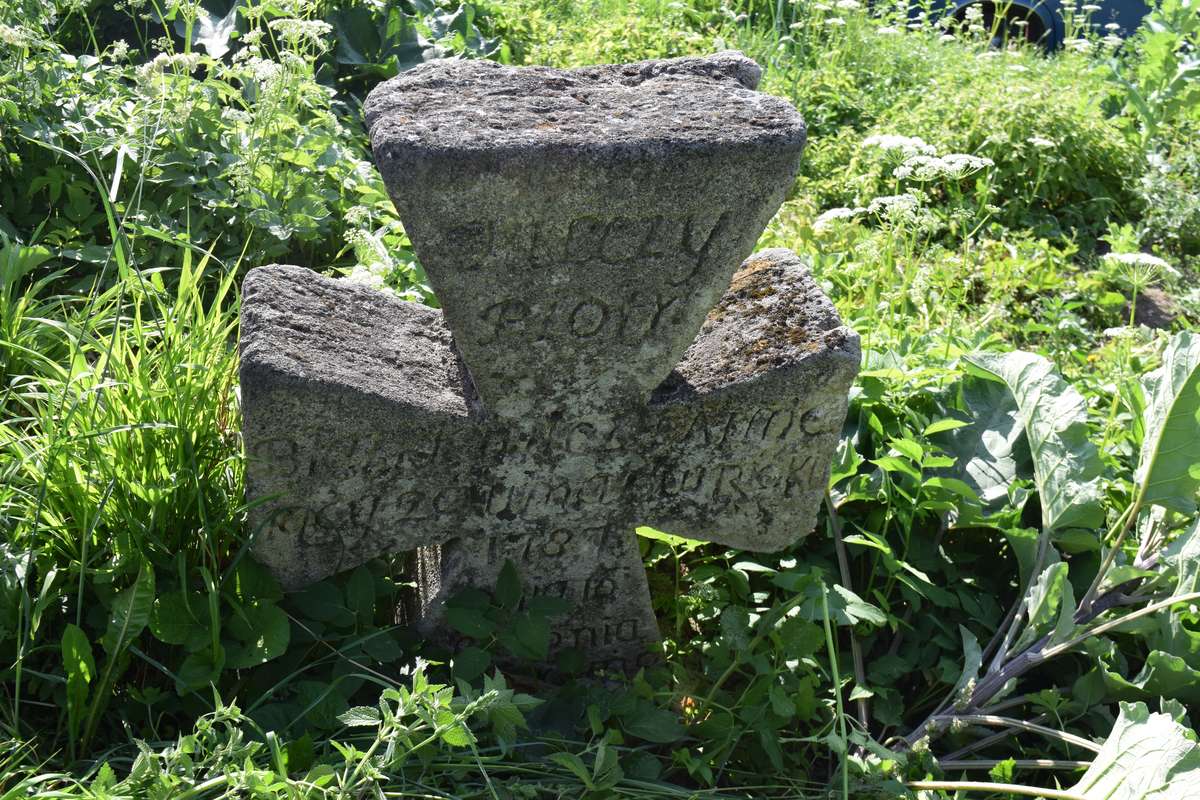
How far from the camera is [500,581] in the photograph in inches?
86.8

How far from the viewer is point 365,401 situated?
2031 mm

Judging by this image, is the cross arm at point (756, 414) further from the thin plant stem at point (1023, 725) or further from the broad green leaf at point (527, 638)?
the thin plant stem at point (1023, 725)

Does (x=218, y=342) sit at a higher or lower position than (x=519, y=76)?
lower

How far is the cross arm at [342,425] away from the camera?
200 centimetres

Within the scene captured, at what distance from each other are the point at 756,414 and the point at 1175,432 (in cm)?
82

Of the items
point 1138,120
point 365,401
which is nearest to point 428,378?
point 365,401

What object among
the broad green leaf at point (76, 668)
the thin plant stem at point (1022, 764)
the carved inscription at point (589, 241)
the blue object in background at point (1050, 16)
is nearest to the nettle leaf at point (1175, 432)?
the thin plant stem at point (1022, 764)

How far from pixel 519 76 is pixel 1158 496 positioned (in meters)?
1.48

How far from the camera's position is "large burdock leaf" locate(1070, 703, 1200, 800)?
6.08 feet

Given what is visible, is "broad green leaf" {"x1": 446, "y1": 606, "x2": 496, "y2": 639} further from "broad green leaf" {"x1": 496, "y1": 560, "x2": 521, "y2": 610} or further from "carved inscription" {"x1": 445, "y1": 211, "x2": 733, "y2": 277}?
"carved inscription" {"x1": 445, "y1": 211, "x2": 733, "y2": 277}

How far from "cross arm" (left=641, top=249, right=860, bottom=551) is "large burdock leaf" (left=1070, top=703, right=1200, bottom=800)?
2.17 ft

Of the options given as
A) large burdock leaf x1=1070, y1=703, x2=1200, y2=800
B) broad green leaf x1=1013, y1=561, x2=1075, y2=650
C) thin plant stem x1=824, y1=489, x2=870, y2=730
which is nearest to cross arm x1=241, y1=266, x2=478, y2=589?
thin plant stem x1=824, y1=489, x2=870, y2=730

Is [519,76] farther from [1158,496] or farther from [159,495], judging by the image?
[1158,496]

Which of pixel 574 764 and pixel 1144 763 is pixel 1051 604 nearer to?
pixel 1144 763
